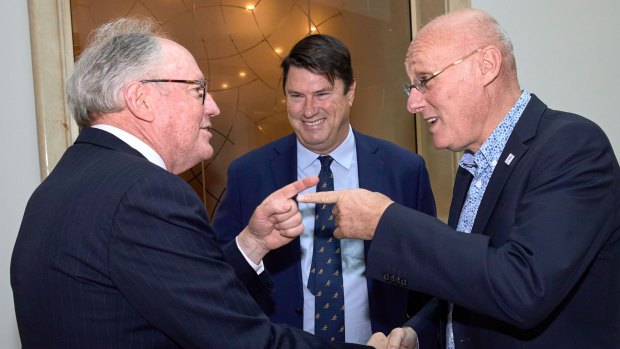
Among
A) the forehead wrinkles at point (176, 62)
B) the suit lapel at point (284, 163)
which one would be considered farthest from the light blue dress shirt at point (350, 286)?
the forehead wrinkles at point (176, 62)

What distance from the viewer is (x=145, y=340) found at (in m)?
1.27

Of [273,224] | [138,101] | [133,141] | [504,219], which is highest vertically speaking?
[138,101]

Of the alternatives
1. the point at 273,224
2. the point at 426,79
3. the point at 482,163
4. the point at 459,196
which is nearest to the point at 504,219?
the point at 482,163

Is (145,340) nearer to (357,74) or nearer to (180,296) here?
(180,296)

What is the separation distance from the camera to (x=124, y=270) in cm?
122

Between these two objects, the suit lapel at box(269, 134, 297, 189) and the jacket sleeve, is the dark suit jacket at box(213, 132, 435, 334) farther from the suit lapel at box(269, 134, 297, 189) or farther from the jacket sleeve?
the jacket sleeve

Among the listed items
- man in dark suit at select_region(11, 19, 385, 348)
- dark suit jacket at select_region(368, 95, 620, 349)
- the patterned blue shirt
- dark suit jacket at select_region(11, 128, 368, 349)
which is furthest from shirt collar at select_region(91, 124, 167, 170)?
the patterned blue shirt

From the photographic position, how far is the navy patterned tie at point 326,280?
7.83 feet

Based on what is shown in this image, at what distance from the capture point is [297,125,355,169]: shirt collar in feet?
8.82

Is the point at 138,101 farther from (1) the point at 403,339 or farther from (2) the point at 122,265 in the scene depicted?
(1) the point at 403,339

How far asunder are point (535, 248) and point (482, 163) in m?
0.47

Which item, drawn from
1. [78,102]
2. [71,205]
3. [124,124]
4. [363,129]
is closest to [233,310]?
[71,205]

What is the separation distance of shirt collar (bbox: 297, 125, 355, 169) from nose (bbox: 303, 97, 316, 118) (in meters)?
0.16

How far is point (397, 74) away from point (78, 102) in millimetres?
2972
